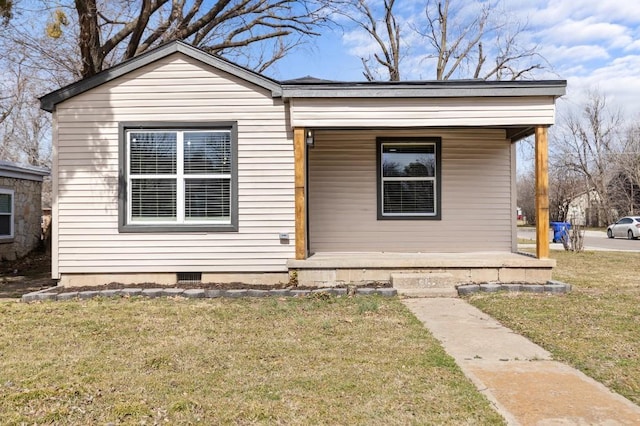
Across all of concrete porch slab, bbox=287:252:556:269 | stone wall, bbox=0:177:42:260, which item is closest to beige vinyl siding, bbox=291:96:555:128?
concrete porch slab, bbox=287:252:556:269

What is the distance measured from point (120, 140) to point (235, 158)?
185 centimetres

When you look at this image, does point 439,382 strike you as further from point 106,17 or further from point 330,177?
point 106,17

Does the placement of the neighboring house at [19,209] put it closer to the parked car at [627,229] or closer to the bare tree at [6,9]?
the bare tree at [6,9]

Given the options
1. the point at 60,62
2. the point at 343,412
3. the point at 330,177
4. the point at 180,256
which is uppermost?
the point at 60,62

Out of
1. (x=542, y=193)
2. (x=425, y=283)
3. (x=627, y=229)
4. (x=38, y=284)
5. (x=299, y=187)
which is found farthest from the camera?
(x=627, y=229)

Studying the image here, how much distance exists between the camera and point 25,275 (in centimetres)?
936

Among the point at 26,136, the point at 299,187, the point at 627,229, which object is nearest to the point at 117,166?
the point at 299,187

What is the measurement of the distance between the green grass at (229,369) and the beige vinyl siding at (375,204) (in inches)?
122

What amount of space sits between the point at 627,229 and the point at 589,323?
23693mm

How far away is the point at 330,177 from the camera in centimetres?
864

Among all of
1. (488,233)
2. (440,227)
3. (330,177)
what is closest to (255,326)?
(330,177)

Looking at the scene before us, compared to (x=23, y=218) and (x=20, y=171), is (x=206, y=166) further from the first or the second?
(x=23, y=218)

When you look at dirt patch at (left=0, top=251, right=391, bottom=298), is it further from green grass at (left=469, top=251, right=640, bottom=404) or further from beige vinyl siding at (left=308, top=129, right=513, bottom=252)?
green grass at (left=469, top=251, right=640, bottom=404)

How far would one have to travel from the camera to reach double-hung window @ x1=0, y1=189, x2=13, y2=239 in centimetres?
1126
